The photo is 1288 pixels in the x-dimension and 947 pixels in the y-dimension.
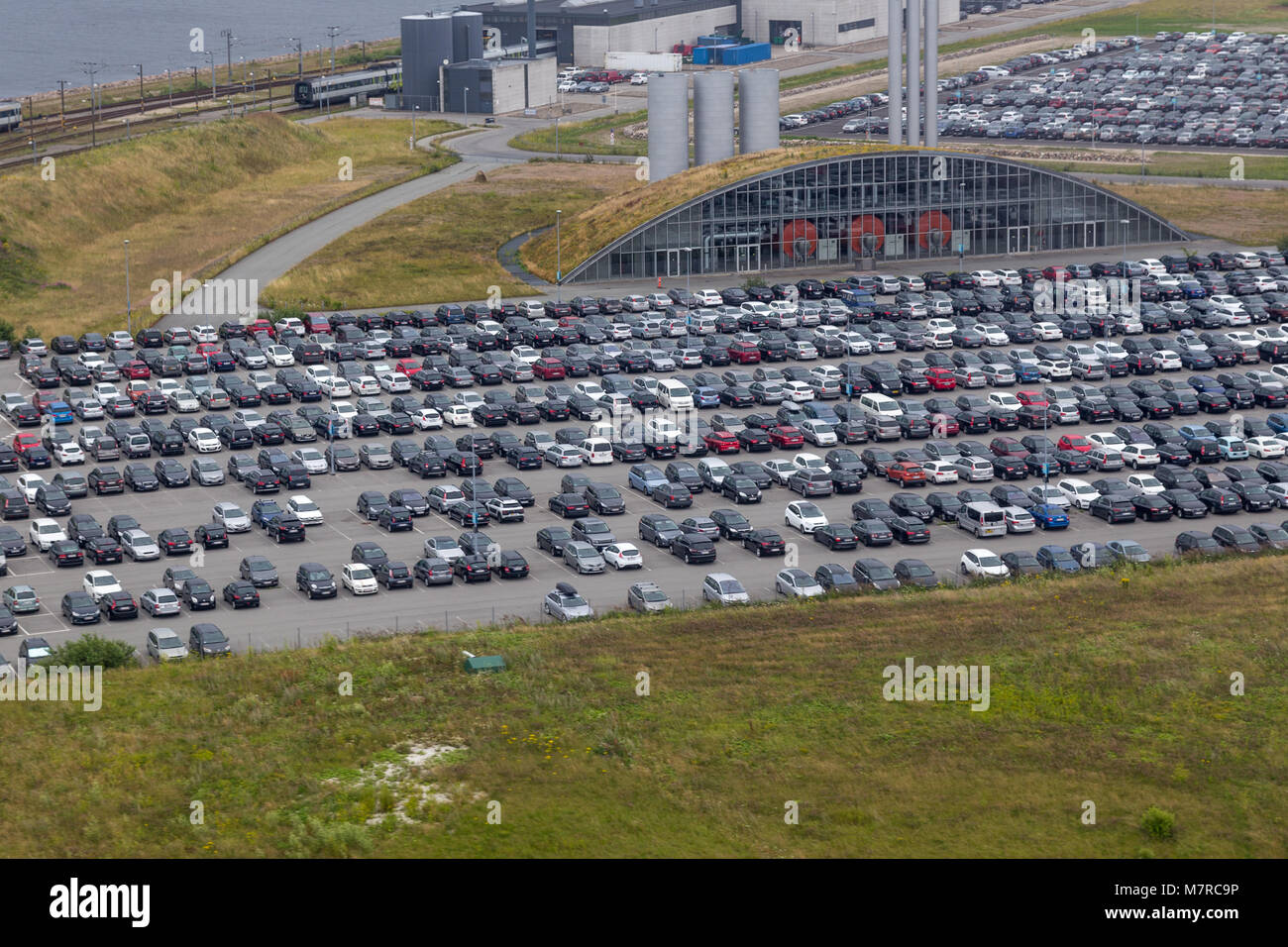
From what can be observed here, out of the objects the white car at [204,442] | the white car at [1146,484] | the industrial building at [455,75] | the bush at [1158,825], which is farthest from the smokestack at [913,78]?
the bush at [1158,825]

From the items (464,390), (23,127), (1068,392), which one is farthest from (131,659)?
(23,127)

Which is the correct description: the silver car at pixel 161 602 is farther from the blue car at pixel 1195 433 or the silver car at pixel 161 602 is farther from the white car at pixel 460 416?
the blue car at pixel 1195 433

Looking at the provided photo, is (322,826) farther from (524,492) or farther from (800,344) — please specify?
(800,344)

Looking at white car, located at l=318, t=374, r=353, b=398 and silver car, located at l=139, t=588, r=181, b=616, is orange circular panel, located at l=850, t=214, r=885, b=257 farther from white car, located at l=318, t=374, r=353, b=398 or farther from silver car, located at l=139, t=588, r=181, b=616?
silver car, located at l=139, t=588, r=181, b=616

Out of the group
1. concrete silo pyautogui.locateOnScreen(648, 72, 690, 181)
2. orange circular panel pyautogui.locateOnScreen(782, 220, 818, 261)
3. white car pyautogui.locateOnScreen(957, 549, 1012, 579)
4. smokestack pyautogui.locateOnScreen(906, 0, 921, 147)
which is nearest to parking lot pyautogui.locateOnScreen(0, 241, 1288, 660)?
white car pyautogui.locateOnScreen(957, 549, 1012, 579)

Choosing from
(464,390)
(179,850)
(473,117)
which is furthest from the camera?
(473,117)

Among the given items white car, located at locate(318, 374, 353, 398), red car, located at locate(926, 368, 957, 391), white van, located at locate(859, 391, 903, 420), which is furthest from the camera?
white car, located at locate(318, 374, 353, 398)
